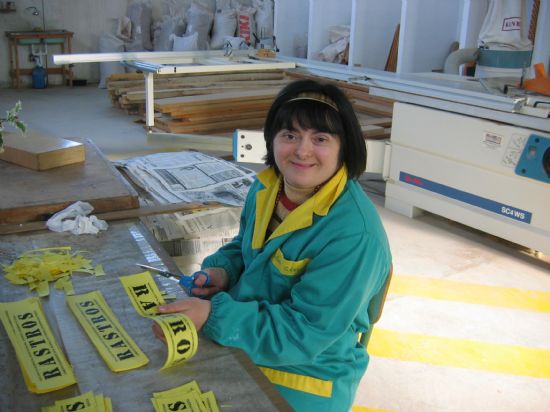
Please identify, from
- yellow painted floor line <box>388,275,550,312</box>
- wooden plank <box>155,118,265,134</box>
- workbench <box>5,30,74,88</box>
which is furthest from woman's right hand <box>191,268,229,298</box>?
workbench <box>5,30,74,88</box>

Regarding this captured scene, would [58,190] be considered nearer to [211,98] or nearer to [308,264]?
[308,264]

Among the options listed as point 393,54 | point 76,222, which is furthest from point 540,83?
point 393,54

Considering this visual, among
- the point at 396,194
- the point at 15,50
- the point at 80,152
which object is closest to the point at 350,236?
the point at 80,152

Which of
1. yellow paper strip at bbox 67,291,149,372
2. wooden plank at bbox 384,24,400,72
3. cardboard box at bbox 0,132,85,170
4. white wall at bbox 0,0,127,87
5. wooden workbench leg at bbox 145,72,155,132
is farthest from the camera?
white wall at bbox 0,0,127,87

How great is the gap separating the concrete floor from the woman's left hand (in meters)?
1.03

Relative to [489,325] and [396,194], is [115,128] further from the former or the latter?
[489,325]

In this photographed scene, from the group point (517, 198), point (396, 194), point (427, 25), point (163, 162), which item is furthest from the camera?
point (427, 25)

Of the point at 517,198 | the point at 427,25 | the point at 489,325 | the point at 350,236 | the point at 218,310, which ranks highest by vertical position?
the point at 427,25

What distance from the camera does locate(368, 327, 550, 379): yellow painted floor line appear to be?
7.11 feet

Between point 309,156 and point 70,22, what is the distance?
8255 millimetres

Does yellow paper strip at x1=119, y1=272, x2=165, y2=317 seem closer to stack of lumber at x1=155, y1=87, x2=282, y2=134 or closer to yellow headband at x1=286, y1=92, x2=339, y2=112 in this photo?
yellow headband at x1=286, y1=92, x2=339, y2=112

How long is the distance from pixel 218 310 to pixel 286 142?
14.8 inches

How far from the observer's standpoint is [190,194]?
234 centimetres

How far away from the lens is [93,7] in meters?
8.60
